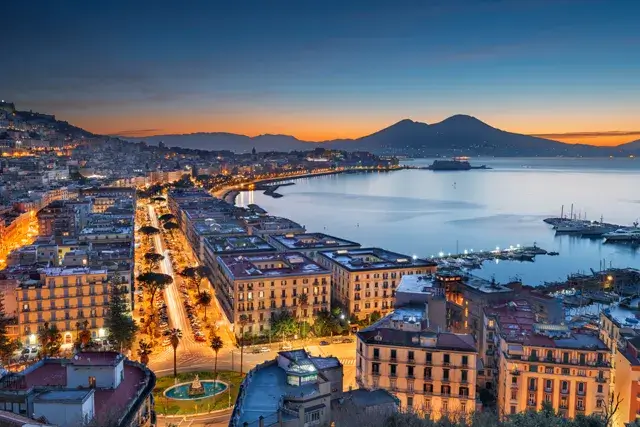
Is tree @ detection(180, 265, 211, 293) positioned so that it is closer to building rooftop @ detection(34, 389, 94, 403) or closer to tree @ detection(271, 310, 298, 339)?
tree @ detection(271, 310, 298, 339)

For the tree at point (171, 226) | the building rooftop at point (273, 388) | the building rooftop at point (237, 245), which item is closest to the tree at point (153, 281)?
the building rooftop at point (237, 245)

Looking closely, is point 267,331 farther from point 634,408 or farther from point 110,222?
point 110,222

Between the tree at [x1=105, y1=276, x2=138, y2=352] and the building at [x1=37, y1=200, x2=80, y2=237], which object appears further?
the building at [x1=37, y1=200, x2=80, y2=237]

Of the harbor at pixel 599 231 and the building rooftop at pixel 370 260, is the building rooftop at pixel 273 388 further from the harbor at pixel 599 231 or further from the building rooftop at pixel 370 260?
the harbor at pixel 599 231

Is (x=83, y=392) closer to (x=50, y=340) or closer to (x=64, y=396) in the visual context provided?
(x=64, y=396)

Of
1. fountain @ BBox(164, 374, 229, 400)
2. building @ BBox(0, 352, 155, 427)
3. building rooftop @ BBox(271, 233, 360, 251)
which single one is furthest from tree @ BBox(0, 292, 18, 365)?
building rooftop @ BBox(271, 233, 360, 251)
